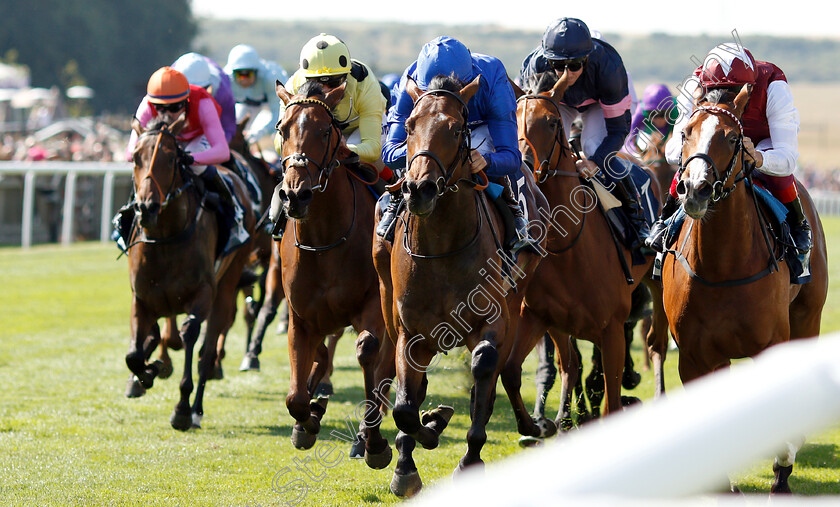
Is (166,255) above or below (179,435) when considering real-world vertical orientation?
above

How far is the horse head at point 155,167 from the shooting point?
6.57 m

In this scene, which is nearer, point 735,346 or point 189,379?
point 735,346

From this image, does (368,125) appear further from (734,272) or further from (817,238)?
(817,238)

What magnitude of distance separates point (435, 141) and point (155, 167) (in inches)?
112

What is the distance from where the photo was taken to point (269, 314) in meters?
8.16

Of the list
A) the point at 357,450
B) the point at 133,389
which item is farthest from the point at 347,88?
the point at 133,389

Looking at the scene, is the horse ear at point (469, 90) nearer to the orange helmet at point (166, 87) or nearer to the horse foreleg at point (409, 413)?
the horse foreleg at point (409, 413)

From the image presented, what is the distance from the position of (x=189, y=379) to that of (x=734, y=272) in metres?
3.72

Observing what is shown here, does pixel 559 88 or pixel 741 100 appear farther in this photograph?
pixel 559 88

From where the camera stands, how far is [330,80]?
5.88 m

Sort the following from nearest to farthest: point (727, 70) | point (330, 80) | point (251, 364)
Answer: point (727, 70), point (330, 80), point (251, 364)

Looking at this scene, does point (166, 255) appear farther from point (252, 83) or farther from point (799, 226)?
point (799, 226)

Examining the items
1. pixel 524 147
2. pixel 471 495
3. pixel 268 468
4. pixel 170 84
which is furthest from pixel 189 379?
pixel 471 495

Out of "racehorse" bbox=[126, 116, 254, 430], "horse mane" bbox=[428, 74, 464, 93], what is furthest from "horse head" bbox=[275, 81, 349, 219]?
"racehorse" bbox=[126, 116, 254, 430]
